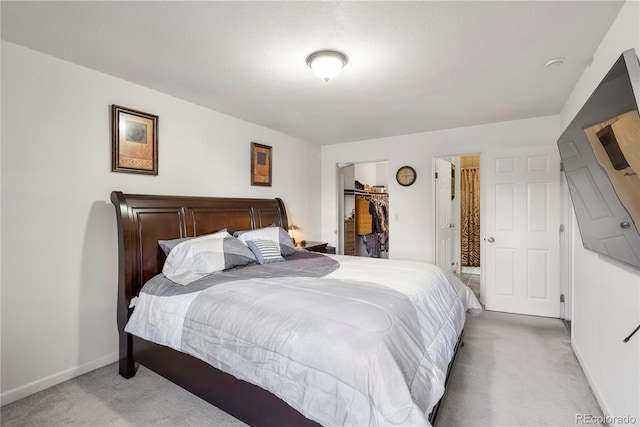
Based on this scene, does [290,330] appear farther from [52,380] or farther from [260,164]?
[260,164]

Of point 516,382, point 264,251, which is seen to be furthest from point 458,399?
point 264,251

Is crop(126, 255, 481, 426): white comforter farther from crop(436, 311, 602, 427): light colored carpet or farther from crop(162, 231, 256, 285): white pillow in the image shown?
crop(436, 311, 602, 427): light colored carpet

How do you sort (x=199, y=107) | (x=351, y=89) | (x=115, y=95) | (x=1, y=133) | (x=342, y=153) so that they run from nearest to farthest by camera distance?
(x=1, y=133), (x=115, y=95), (x=351, y=89), (x=199, y=107), (x=342, y=153)

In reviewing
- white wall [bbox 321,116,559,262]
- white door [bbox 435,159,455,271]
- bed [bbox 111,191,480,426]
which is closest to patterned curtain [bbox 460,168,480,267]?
white door [bbox 435,159,455,271]

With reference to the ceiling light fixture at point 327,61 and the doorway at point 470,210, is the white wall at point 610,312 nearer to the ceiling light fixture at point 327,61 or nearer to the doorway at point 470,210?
the ceiling light fixture at point 327,61

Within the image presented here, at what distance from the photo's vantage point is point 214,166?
339cm

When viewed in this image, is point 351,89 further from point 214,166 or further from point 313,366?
point 313,366

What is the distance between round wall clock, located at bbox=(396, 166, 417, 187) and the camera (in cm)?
439

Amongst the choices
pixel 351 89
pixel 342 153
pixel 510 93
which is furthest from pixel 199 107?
pixel 510 93

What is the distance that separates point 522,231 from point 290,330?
340cm

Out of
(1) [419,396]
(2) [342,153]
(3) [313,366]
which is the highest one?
(2) [342,153]

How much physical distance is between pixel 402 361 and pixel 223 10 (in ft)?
6.70

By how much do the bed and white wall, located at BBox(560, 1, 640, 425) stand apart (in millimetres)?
801

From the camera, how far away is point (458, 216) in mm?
5609
